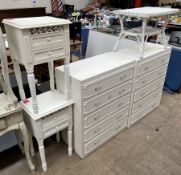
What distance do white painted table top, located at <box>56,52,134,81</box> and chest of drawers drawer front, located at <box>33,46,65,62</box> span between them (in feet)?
0.74

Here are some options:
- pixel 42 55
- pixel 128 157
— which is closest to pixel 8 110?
pixel 42 55

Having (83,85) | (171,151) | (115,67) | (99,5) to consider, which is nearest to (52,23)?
(83,85)

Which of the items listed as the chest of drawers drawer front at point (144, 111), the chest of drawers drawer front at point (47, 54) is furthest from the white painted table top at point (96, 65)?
the chest of drawers drawer front at point (144, 111)

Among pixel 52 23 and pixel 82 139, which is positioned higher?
pixel 52 23

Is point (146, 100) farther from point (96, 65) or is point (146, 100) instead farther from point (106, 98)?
point (96, 65)

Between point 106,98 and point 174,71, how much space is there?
1.63 m

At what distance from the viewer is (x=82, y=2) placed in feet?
18.0

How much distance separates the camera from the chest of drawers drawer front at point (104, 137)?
1.73 m

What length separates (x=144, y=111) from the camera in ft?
7.46

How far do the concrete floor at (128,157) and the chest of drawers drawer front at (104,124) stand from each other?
217 mm

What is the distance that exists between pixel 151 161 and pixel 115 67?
0.95 meters

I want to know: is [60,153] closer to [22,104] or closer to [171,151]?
[22,104]

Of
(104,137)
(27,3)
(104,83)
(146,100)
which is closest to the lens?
(104,83)

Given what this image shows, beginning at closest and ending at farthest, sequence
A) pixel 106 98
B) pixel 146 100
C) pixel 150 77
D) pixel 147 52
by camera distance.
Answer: pixel 106 98, pixel 147 52, pixel 150 77, pixel 146 100
